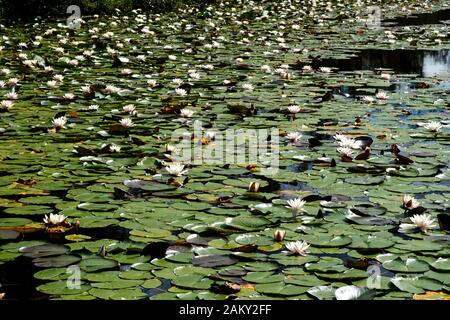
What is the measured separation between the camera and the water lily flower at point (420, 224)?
8.73 ft

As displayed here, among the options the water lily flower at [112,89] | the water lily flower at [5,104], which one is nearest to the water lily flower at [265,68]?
the water lily flower at [112,89]

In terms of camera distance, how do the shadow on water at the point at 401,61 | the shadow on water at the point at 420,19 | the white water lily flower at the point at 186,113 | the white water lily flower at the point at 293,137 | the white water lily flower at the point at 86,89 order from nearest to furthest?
the white water lily flower at the point at 293,137
the white water lily flower at the point at 186,113
the white water lily flower at the point at 86,89
the shadow on water at the point at 401,61
the shadow on water at the point at 420,19

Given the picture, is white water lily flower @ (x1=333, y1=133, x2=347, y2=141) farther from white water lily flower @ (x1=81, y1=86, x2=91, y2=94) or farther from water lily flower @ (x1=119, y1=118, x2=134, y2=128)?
white water lily flower @ (x1=81, y1=86, x2=91, y2=94)

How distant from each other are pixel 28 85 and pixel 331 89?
2.73 meters

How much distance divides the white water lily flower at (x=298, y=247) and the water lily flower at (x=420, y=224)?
0.49m

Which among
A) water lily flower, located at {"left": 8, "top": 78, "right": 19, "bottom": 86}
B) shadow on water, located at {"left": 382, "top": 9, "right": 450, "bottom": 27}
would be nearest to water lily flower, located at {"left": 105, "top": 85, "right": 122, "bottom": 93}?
water lily flower, located at {"left": 8, "top": 78, "right": 19, "bottom": 86}

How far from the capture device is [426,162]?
3562 mm

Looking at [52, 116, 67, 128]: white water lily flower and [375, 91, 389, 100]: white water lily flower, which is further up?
[375, 91, 389, 100]: white water lily flower

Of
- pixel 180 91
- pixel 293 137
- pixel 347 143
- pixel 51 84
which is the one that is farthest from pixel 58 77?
pixel 347 143

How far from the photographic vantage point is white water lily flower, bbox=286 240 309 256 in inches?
96.4

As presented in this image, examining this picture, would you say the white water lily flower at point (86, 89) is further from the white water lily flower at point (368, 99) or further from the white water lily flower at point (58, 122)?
the white water lily flower at point (368, 99)

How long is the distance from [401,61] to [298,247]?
222 inches
